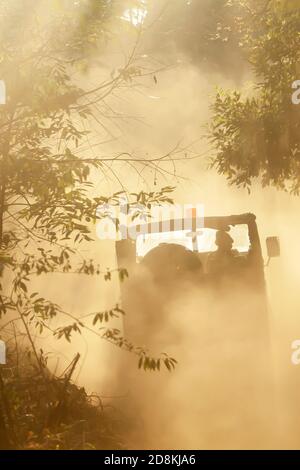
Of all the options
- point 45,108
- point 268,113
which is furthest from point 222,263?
point 268,113

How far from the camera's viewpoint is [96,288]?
508 inches

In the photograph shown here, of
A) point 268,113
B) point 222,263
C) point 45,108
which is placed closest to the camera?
point 45,108

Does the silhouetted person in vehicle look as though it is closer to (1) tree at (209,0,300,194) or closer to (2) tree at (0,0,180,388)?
(2) tree at (0,0,180,388)

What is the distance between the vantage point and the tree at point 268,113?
12.5 meters

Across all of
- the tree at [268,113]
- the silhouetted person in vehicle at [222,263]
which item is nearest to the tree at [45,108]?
the silhouetted person in vehicle at [222,263]

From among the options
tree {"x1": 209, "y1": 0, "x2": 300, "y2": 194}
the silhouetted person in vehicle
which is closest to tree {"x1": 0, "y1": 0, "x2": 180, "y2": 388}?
the silhouetted person in vehicle

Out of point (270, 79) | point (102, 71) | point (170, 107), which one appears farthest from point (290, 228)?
point (102, 71)

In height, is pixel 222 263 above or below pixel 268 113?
below

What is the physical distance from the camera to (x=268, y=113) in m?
12.8

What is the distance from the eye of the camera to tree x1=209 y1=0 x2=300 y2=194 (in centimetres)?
1253

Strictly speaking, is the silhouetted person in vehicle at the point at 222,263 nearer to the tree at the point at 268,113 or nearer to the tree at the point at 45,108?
the tree at the point at 45,108

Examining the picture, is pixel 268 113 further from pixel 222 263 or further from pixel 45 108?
pixel 45 108

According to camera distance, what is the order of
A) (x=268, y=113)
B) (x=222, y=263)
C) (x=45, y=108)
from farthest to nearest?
(x=268, y=113) → (x=222, y=263) → (x=45, y=108)

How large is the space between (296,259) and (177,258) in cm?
1366
